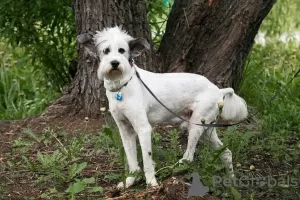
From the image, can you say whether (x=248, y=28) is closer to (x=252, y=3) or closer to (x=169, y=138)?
(x=252, y=3)

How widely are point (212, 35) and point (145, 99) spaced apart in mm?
2265

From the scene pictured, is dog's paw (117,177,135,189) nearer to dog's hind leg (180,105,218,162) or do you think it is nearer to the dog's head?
dog's hind leg (180,105,218,162)

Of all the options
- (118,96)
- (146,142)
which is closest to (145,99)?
(118,96)


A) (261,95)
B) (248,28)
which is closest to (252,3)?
(248,28)

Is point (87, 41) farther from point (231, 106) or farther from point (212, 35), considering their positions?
point (212, 35)

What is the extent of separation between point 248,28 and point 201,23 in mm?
503

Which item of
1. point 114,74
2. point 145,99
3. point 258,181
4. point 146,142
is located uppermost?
point 114,74

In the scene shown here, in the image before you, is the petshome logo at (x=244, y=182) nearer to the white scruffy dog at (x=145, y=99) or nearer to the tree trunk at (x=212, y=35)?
the white scruffy dog at (x=145, y=99)

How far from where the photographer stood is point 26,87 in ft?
33.5

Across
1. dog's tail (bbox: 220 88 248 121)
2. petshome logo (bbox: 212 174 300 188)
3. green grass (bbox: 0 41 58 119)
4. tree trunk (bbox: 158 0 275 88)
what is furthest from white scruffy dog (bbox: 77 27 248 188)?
green grass (bbox: 0 41 58 119)

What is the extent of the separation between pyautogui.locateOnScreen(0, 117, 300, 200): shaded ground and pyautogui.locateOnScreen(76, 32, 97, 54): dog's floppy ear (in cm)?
111

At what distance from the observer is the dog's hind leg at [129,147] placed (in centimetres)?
576

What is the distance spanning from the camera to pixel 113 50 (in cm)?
533

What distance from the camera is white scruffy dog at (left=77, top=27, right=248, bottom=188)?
538 cm
